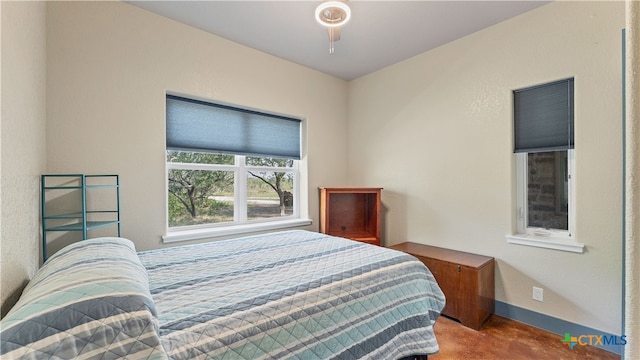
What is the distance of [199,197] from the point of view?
8.99ft

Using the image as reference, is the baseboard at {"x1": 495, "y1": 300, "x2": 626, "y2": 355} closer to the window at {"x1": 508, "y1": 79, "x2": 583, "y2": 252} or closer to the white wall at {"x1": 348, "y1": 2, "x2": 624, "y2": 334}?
the white wall at {"x1": 348, "y1": 2, "x2": 624, "y2": 334}

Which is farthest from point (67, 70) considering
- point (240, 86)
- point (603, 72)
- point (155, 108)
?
point (603, 72)

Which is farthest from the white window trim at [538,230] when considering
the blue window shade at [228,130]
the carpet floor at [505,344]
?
the blue window shade at [228,130]

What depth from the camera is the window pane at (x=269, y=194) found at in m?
3.11

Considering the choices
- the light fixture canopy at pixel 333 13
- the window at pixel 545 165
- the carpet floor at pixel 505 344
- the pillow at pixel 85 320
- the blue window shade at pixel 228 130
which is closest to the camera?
the pillow at pixel 85 320

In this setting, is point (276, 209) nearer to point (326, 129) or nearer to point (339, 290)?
point (326, 129)

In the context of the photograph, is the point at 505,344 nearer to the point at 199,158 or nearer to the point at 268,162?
the point at 268,162

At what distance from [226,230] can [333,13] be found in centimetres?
214

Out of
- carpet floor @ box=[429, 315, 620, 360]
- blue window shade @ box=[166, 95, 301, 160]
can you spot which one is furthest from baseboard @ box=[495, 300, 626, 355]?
blue window shade @ box=[166, 95, 301, 160]

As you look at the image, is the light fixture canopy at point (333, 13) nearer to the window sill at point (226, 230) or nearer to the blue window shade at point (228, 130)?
the blue window shade at point (228, 130)

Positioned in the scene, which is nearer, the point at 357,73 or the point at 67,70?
the point at 67,70

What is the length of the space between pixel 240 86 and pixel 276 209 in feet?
4.82

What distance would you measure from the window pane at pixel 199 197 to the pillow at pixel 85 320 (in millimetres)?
1728

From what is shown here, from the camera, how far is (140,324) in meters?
0.78
